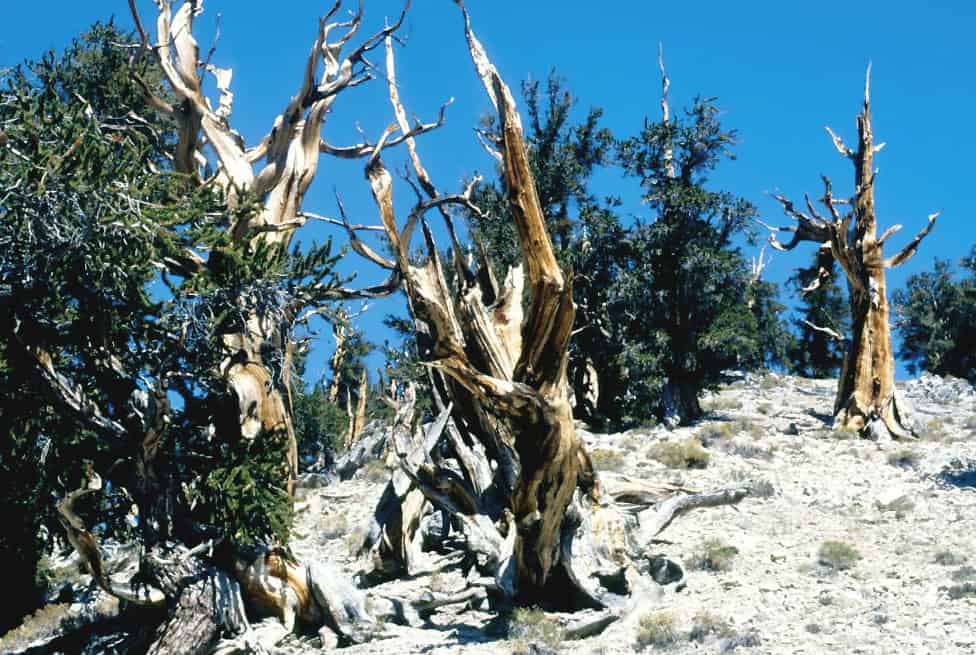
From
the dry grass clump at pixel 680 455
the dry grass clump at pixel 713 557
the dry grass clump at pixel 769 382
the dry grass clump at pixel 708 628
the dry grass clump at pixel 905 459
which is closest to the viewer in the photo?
the dry grass clump at pixel 708 628

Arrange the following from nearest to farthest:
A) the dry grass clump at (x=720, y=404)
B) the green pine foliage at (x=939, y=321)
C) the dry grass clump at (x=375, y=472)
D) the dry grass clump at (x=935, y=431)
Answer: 1. the dry grass clump at (x=375, y=472)
2. the dry grass clump at (x=935, y=431)
3. the dry grass clump at (x=720, y=404)
4. the green pine foliage at (x=939, y=321)

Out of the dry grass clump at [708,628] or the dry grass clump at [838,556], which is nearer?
the dry grass clump at [708,628]

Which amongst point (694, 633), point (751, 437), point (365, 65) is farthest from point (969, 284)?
point (694, 633)

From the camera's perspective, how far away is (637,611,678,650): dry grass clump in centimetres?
806

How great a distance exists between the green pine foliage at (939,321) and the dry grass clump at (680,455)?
69.6ft

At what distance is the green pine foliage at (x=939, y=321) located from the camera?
35250 millimetres

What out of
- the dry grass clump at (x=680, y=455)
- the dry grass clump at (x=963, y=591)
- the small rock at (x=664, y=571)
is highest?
the dry grass clump at (x=680, y=455)

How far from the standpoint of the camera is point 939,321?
38.0 meters

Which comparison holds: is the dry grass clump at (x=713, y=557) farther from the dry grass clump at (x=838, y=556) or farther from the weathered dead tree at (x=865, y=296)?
the weathered dead tree at (x=865, y=296)

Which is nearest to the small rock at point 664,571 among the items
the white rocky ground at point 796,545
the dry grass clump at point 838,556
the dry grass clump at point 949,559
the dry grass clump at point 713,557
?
the white rocky ground at point 796,545

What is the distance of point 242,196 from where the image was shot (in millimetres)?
11102

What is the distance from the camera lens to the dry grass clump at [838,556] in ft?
31.6

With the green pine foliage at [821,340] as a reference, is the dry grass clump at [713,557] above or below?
below

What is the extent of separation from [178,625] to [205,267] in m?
3.46
